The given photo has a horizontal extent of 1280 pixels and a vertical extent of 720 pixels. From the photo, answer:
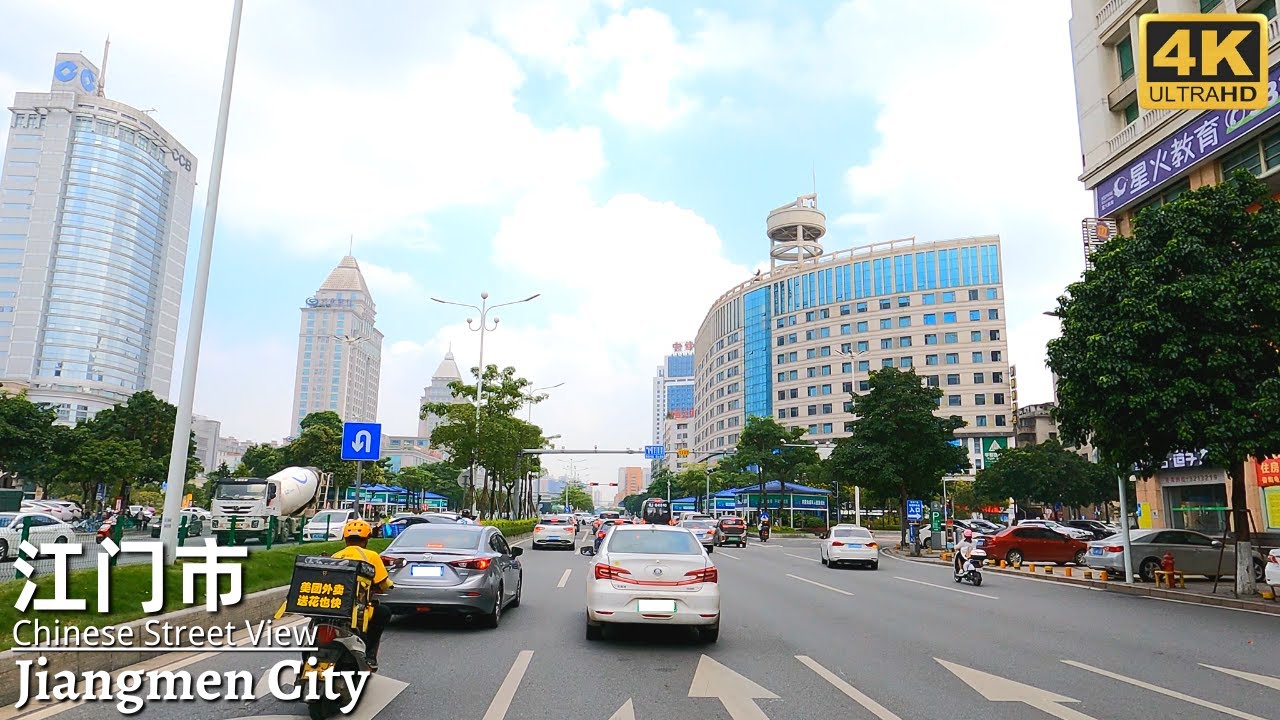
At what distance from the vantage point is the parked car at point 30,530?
1738cm

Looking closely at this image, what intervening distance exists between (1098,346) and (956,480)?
244 feet

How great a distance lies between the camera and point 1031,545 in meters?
29.2

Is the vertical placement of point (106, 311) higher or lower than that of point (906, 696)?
higher

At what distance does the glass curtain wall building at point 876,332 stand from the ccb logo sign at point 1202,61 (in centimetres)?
8055

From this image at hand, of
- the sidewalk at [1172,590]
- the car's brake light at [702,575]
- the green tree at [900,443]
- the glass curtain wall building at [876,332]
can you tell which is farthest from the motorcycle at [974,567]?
the glass curtain wall building at [876,332]

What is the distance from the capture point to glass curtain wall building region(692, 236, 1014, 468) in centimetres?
9306

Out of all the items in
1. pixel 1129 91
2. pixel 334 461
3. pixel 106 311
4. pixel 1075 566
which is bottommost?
pixel 1075 566

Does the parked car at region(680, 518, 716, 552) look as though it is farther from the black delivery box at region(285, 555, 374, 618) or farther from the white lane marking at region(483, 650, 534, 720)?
the black delivery box at region(285, 555, 374, 618)

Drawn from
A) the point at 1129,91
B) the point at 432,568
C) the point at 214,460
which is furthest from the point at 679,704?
the point at 214,460

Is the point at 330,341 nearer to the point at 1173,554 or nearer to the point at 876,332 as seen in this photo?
the point at 876,332

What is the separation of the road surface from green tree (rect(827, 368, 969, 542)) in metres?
20.1

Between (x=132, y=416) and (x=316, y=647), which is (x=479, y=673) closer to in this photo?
(x=316, y=647)

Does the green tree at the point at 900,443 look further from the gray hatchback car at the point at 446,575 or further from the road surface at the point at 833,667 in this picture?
the gray hatchback car at the point at 446,575

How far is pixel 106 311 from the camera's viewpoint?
125250 millimetres
